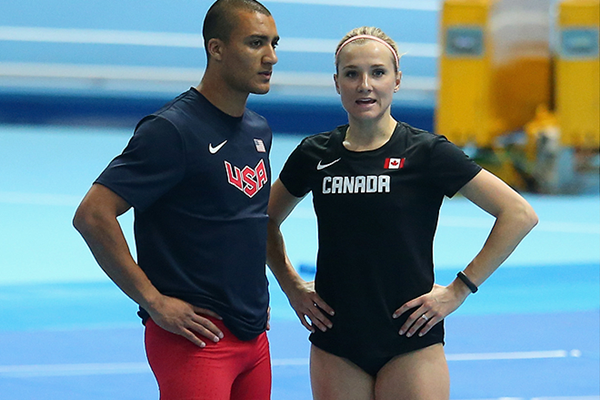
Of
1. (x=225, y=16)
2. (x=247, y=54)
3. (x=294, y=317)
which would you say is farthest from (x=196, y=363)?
(x=294, y=317)

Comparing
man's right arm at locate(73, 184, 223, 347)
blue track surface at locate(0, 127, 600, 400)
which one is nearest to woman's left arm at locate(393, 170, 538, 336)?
man's right arm at locate(73, 184, 223, 347)

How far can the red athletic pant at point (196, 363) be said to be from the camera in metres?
3.14

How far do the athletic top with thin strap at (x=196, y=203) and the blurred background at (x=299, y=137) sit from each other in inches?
89.5

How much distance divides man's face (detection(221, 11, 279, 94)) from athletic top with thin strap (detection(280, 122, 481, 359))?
445 millimetres

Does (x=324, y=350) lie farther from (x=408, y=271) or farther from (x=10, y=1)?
(x=10, y=1)

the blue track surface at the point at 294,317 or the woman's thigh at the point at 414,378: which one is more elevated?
the blue track surface at the point at 294,317

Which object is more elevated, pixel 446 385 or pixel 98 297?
pixel 98 297

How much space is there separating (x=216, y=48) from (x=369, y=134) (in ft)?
2.05

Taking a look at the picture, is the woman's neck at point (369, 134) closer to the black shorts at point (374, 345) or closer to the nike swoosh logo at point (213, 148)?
the nike swoosh logo at point (213, 148)

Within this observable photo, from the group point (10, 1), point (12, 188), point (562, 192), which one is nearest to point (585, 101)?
point (562, 192)

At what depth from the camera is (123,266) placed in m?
3.06

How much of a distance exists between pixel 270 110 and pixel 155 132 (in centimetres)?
1404

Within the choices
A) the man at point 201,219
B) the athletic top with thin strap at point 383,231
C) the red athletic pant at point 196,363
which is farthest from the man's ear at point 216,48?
the red athletic pant at point 196,363

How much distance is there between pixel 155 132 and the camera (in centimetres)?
306
